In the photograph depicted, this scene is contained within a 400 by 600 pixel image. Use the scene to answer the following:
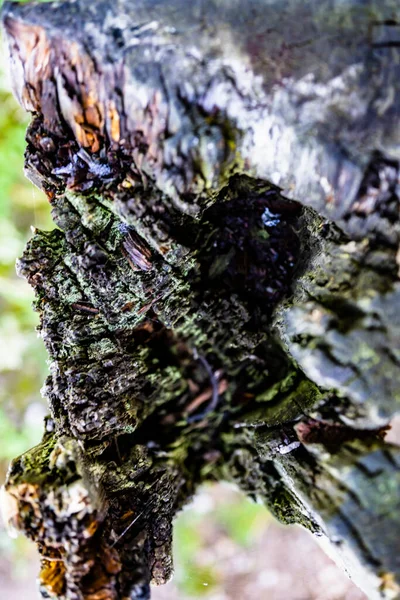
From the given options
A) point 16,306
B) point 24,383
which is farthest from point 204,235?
point 24,383

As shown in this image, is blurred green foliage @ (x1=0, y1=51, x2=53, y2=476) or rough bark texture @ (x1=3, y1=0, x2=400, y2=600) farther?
blurred green foliage @ (x1=0, y1=51, x2=53, y2=476)

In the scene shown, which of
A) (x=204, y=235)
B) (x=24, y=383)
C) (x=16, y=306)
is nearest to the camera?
(x=204, y=235)

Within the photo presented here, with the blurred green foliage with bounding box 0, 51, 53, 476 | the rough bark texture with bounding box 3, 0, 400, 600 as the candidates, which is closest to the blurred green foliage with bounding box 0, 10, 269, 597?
the blurred green foliage with bounding box 0, 51, 53, 476

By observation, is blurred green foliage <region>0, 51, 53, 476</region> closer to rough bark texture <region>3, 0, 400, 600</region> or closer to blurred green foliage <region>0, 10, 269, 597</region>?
blurred green foliage <region>0, 10, 269, 597</region>

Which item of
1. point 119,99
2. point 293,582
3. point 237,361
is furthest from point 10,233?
point 293,582

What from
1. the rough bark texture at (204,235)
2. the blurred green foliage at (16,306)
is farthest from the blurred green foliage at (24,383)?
the rough bark texture at (204,235)

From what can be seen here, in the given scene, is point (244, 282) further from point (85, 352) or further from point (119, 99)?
point (119, 99)

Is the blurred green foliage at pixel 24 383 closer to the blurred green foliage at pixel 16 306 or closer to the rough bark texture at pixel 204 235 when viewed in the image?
the blurred green foliage at pixel 16 306

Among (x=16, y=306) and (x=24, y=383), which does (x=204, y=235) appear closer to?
(x=16, y=306)
